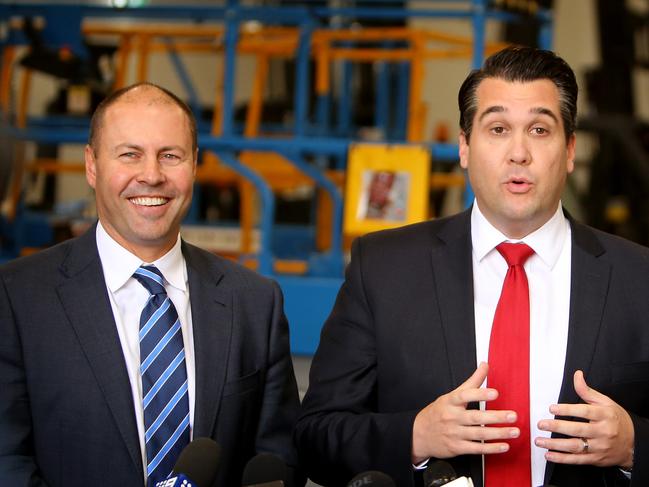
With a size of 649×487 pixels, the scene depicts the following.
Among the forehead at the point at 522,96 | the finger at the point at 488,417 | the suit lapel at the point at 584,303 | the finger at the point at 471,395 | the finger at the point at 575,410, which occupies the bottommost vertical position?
the finger at the point at 488,417

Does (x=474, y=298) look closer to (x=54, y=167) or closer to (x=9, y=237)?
(x=9, y=237)

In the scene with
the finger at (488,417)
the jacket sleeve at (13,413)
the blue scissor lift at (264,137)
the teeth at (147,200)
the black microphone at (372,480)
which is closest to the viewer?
the black microphone at (372,480)

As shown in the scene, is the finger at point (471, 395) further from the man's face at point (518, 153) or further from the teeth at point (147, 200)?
the teeth at point (147, 200)

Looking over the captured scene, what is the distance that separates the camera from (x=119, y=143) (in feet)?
6.71

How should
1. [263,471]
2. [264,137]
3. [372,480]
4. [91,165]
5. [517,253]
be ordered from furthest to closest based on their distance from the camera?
1. [264,137]
2. [91,165]
3. [517,253]
4. [263,471]
5. [372,480]

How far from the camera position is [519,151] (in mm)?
1951

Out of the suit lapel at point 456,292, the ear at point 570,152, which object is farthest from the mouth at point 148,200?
the ear at point 570,152

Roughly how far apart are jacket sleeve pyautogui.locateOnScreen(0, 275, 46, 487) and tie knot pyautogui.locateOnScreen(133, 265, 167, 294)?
0.24 meters

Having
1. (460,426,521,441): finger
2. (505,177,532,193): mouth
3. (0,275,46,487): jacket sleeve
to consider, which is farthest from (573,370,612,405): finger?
(0,275,46,487): jacket sleeve

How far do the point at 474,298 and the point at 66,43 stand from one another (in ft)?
13.7

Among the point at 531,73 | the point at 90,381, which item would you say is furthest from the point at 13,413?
the point at 531,73

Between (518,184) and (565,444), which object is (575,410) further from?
(518,184)

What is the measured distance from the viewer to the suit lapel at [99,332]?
192 centimetres

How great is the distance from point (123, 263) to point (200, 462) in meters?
0.60
